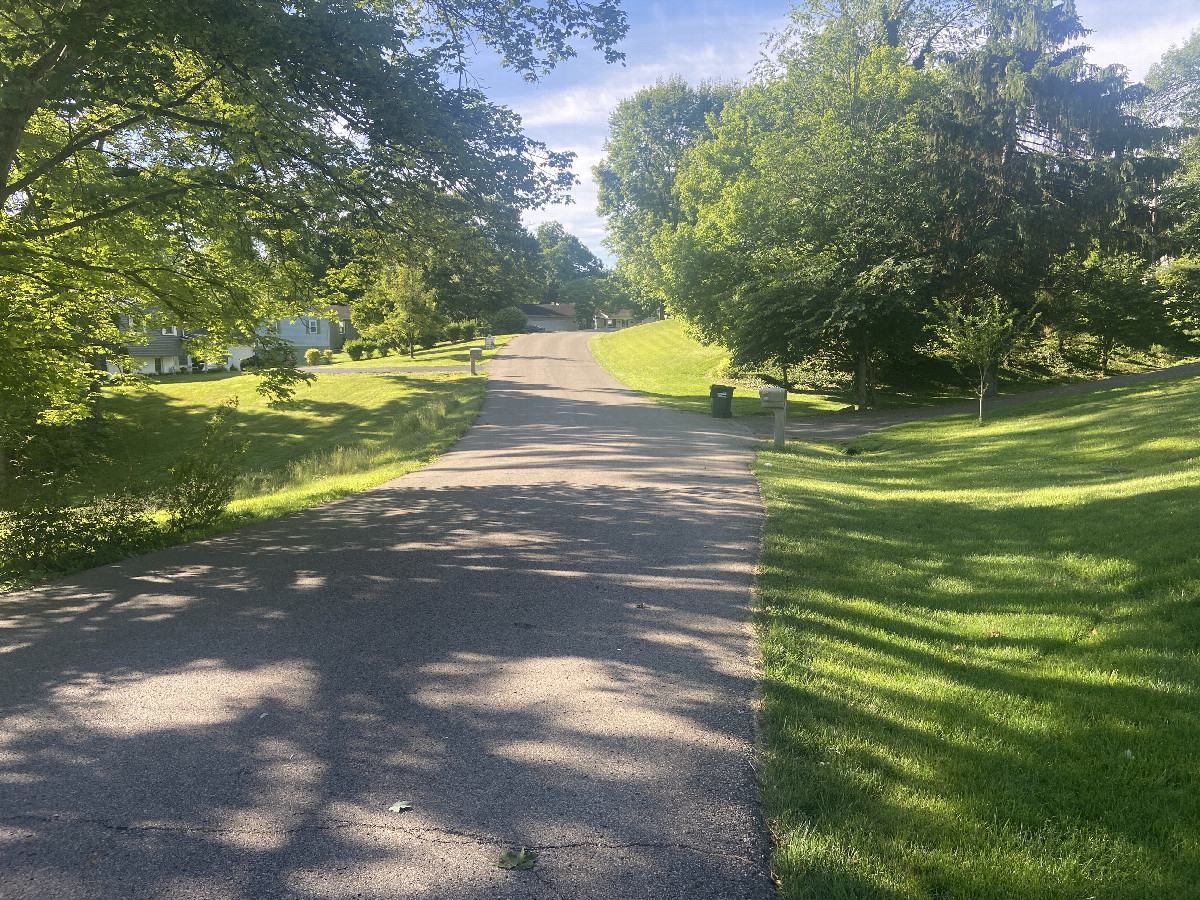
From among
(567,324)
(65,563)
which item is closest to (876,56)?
(65,563)

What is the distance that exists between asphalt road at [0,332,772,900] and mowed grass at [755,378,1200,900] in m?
0.35

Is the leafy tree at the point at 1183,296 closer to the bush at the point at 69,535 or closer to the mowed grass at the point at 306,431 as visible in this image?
the mowed grass at the point at 306,431

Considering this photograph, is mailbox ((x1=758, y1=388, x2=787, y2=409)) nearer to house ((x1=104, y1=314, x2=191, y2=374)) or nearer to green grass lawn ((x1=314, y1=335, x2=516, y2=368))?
green grass lawn ((x1=314, y1=335, x2=516, y2=368))

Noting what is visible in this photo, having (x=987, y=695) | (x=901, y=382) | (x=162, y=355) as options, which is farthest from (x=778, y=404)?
(x=162, y=355)

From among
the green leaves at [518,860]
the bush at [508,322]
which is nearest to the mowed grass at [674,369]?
the bush at [508,322]

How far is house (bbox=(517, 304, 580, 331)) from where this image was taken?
313ft

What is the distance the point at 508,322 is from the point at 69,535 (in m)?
66.5

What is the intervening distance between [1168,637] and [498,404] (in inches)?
835

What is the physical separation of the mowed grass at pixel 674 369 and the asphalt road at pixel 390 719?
16.6 metres

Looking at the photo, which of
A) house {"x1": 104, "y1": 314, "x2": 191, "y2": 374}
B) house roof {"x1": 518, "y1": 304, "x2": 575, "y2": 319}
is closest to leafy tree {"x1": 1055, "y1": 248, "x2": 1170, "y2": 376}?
house {"x1": 104, "y1": 314, "x2": 191, "y2": 374}

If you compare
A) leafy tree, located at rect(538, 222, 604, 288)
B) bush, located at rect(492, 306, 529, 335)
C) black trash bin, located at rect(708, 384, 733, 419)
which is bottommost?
black trash bin, located at rect(708, 384, 733, 419)

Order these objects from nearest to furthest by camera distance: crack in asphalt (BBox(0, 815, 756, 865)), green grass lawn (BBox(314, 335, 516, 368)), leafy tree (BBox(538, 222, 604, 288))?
crack in asphalt (BBox(0, 815, 756, 865)) < green grass lawn (BBox(314, 335, 516, 368)) < leafy tree (BBox(538, 222, 604, 288))

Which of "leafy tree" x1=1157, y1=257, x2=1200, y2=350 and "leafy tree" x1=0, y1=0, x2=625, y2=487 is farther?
"leafy tree" x1=1157, y1=257, x2=1200, y2=350

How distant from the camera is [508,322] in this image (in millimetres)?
72938
